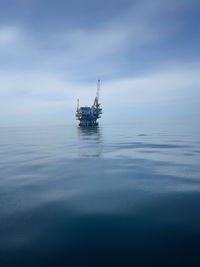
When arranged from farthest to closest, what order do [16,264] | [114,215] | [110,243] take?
1. [114,215]
2. [110,243]
3. [16,264]

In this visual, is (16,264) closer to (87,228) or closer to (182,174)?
(87,228)

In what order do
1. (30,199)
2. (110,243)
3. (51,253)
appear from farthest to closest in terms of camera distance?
(30,199)
(110,243)
(51,253)

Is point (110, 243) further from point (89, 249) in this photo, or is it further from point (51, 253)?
point (51, 253)

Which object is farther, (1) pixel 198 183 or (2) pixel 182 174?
(2) pixel 182 174

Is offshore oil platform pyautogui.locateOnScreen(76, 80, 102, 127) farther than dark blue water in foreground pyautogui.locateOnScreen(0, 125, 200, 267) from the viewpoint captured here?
Yes

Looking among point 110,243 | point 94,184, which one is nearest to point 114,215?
point 110,243

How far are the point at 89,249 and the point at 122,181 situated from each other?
10.3 metres

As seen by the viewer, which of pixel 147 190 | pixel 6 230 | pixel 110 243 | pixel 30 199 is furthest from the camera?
pixel 147 190

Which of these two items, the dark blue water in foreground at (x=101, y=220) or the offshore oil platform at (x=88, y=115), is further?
the offshore oil platform at (x=88, y=115)

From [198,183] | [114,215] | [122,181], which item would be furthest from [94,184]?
[198,183]

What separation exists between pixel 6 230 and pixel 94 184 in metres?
8.70

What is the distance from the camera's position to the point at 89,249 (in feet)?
30.1

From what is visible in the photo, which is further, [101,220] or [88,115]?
[88,115]

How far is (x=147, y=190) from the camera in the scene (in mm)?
16688
